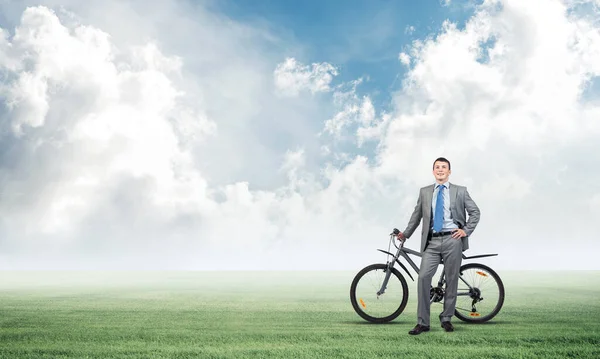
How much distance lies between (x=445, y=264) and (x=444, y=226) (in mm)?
574

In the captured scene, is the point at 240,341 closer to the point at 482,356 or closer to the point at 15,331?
the point at 482,356

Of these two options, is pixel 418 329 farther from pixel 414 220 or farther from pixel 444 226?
pixel 414 220

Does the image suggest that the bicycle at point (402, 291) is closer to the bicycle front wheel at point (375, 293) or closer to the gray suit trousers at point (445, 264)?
the bicycle front wheel at point (375, 293)

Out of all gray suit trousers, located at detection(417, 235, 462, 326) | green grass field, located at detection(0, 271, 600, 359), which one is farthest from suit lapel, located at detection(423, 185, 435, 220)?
green grass field, located at detection(0, 271, 600, 359)

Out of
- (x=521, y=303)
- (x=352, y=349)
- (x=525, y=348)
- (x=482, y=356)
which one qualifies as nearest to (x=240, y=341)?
(x=352, y=349)

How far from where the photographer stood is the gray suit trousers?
7934mm

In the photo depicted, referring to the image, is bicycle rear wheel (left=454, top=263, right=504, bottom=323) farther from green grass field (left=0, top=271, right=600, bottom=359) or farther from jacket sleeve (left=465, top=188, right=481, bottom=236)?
jacket sleeve (left=465, top=188, right=481, bottom=236)

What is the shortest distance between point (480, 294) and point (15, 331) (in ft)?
23.1

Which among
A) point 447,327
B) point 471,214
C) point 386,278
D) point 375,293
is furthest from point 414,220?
point 447,327

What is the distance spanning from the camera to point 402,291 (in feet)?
28.5

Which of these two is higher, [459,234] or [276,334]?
[459,234]

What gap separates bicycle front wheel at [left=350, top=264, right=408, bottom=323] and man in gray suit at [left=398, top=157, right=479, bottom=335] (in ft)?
2.19

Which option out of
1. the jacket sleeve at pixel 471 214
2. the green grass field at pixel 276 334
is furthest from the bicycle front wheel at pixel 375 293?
the jacket sleeve at pixel 471 214

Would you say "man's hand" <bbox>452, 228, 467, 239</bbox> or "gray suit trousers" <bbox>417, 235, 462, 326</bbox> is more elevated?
"man's hand" <bbox>452, 228, 467, 239</bbox>
